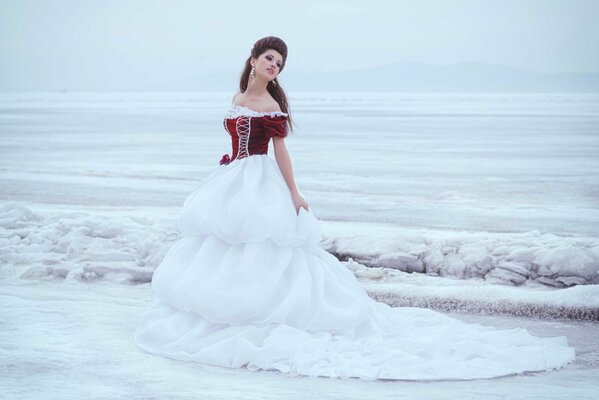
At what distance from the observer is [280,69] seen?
4.32 m

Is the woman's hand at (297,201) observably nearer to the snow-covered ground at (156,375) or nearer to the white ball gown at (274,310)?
the white ball gown at (274,310)

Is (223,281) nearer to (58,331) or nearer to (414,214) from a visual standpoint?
(58,331)

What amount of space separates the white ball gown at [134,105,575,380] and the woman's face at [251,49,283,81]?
0.68 feet

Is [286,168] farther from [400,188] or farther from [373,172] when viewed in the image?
[373,172]

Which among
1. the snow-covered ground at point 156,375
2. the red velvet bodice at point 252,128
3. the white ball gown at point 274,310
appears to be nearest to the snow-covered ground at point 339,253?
the snow-covered ground at point 156,375

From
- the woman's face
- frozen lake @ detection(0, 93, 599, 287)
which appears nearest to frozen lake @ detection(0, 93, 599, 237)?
frozen lake @ detection(0, 93, 599, 287)

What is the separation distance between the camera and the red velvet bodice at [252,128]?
13.6 ft

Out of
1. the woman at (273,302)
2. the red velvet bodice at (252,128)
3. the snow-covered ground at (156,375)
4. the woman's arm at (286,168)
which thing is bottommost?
the snow-covered ground at (156,375)

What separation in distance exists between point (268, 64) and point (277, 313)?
1261 millimetres

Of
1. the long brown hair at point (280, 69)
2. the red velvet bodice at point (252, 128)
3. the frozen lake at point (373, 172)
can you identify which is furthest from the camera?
the frozen lake at point (373, 172)

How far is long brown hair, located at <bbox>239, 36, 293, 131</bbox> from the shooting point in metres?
4.25

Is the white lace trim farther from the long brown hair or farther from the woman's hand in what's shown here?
the woman's hand

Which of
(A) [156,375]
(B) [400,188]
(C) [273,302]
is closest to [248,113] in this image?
(C) [273,302]

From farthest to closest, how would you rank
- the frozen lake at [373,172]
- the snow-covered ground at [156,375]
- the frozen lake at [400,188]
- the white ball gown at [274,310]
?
the frozen lake at [373,172]
the frozen lake at [400,188]
the white ball gown at [274,310]
the snow-covered ground at [156,375]
